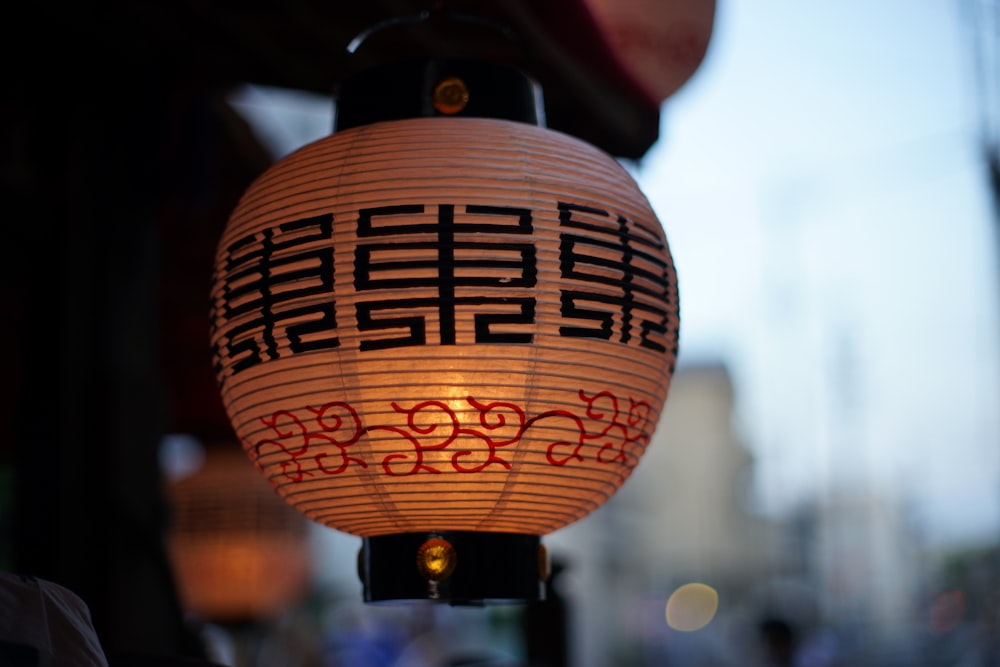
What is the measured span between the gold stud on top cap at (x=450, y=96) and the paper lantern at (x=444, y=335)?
2.6 inches

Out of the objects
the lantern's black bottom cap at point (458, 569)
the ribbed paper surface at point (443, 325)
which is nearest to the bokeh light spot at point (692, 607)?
the lantern's black bottom cap at point (458, 569)

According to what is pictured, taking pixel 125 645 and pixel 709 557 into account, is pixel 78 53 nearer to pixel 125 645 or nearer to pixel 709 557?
pixel 125 645

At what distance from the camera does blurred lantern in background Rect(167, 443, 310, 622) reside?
13.7 feet

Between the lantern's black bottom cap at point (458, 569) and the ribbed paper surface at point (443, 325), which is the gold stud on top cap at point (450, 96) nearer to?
the ribbed paper surface at point (443, 325)

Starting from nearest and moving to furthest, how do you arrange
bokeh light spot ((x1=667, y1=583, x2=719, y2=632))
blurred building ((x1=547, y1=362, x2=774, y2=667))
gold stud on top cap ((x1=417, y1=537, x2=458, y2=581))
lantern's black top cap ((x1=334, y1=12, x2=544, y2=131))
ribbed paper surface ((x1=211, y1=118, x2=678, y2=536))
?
ribbed paper surface ((x1=211, y1=118, x2=678, y2=536)) → gold stud on top cap ((x1=417, y1=537, x2=458, y2=581)) → lantern's black top cap ((x1=334, y1=12, x2=544, y2=131)) → blurred building ((x1=547, y1=362, x2=774, y2=667)) → bokeh light spot ((x1=667, y1=583, x2=719, y2=632))

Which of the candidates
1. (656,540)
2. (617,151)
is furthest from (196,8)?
(656,540)

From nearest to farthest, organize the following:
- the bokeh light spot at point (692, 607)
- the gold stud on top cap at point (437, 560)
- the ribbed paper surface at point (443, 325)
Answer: the ribbed paper surface at point (443, 325) < the gold stud on top cap at point (437, 560) < the bokeh light spot at point (692, 607)

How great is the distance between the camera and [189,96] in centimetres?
283

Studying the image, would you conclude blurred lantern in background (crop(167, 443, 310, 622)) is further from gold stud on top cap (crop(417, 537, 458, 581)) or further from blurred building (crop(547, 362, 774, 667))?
blurred building (crop(547, 362, 774, 667))

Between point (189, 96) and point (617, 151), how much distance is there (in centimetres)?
123

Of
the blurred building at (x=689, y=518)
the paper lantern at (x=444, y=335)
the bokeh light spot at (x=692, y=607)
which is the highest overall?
the paper lantern at (x=444, y=335)

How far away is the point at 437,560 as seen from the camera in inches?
53.3

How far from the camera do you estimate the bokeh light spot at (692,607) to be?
104ft

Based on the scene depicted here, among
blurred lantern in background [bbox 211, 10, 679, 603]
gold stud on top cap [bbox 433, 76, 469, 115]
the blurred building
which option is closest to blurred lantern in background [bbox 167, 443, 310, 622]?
blurred lantern in background [bbox 211, 10, 679, 603]
